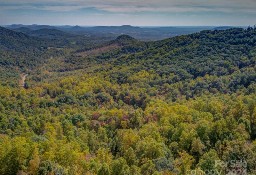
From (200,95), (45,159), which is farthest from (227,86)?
(45,159)

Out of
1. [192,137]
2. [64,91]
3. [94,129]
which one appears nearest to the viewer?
[192,137]

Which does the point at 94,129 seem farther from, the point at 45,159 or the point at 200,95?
the point at 200,95

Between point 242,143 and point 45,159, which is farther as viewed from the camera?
point 242,143

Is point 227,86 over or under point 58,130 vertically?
over

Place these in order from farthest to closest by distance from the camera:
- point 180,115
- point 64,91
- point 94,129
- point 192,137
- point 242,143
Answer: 1. point 64,91
2. point 94,129
3. point 180,115
4. point 192,137
5. point 242,143

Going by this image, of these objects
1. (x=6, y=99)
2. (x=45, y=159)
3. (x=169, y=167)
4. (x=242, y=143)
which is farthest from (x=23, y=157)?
(x=6, y=99)

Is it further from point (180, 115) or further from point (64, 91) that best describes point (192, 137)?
point (64, 91)
